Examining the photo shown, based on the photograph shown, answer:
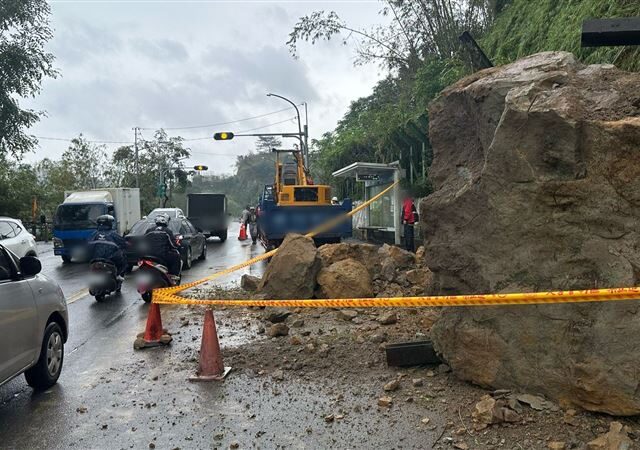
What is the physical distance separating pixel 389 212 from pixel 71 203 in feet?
37.5

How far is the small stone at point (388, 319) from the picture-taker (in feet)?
23.8

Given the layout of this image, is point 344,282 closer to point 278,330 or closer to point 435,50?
point 278,330

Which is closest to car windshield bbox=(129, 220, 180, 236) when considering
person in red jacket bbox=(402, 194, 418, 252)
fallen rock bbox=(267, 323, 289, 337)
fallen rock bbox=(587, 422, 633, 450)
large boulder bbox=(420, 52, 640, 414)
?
person in red jacket bbox=(402, 194, 418, 252)

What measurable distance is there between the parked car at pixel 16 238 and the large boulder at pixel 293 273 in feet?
22.0

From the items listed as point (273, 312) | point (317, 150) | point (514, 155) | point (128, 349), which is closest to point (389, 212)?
point (273, 312)

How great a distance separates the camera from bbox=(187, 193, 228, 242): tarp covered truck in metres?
29.5

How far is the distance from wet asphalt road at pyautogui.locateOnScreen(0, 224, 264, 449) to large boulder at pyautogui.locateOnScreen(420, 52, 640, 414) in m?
3.27

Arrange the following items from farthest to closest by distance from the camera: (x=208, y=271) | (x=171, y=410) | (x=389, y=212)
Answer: (x=389, y=212)
(x=208, y=271)
(x=171, y=410)

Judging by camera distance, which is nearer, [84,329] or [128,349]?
[128,349]

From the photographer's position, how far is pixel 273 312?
807 centimetres

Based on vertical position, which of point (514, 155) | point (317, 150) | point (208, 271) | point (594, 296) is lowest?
point (208, 271)

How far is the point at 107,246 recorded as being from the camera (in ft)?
35.8

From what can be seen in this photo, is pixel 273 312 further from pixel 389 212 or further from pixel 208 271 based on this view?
pixel 389 212

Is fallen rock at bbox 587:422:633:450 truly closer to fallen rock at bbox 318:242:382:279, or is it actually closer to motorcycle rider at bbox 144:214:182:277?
fallen rock at bbox 318:242:382:279
